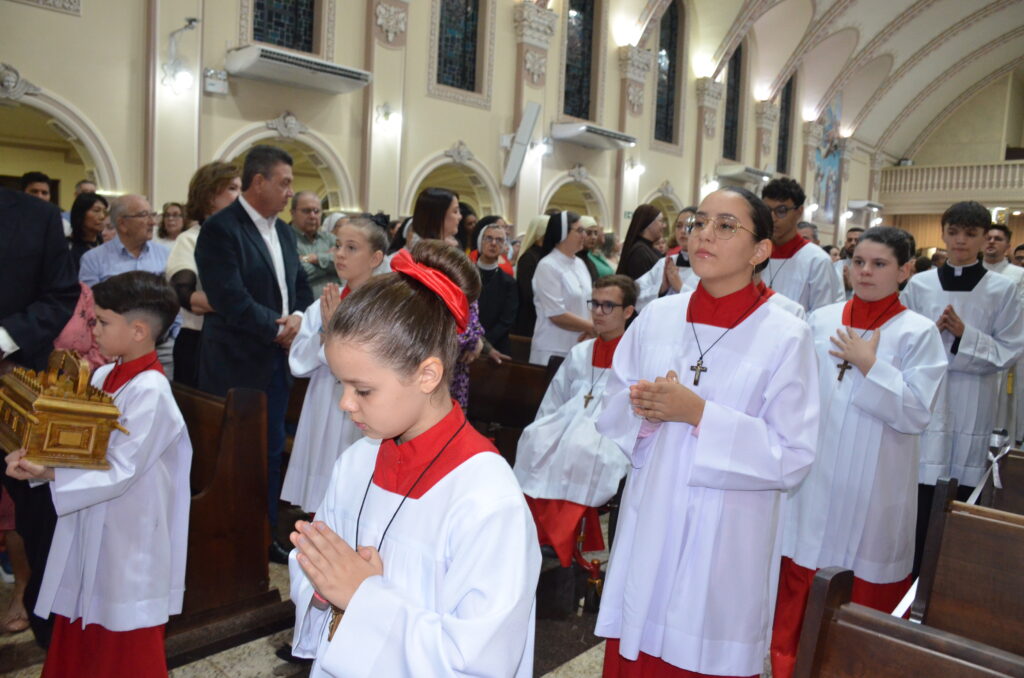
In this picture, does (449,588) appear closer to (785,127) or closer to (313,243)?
(313,243)

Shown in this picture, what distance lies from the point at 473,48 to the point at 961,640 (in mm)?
12555

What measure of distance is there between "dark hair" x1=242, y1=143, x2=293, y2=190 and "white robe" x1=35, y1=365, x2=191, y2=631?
135 cm

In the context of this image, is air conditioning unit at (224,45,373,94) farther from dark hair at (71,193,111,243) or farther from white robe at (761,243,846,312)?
white robe at (761,243,846,312)

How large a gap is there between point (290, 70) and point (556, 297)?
6.14 meters

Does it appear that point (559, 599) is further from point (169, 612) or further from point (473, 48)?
point (473, 48)

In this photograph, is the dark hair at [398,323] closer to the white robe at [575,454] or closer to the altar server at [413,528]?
the altar server at [413,528]

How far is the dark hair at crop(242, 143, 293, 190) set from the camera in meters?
3.47

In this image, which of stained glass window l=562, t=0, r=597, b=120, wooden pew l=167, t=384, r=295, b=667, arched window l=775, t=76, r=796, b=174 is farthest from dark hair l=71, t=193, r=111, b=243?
arched window l=775, t=76, r=796, b=174

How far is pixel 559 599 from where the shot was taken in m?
3.45

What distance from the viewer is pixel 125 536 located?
2340 millimetres

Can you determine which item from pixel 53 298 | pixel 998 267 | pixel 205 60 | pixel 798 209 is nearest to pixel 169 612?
pixel 53 298

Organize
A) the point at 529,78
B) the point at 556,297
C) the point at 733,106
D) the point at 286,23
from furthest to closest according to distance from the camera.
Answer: the point at 733,106 < the point at 529,78 < the point at 286,23 < the point at 556,297

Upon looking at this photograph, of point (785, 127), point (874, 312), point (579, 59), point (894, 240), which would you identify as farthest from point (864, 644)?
point (785, 127)

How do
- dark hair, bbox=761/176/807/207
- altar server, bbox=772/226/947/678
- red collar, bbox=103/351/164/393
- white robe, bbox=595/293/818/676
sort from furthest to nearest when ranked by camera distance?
1. dark hair, bbox=761/176/807/207
2. altar server, bbox=772/226/947/678
3. red collar, bbox=103/351/164/393
4. white robe, bbox=595/293/818/676
